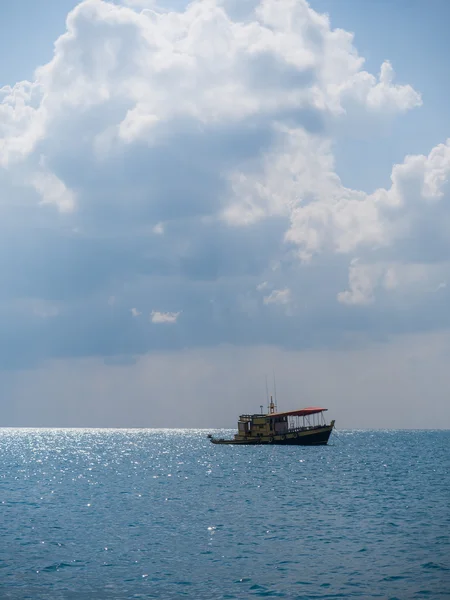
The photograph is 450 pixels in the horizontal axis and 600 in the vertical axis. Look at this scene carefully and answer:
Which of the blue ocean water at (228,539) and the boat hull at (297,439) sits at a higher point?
the boat hull at (297,439)

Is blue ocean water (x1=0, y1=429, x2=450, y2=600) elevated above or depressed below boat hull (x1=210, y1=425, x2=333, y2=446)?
below

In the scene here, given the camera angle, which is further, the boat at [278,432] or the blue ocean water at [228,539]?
the boat at [278,432]

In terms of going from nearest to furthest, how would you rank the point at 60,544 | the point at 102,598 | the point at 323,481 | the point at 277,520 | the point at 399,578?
the point at 102,598
the point at 399,578
the point at 60,544
the point at 277,520
the point at 323,481

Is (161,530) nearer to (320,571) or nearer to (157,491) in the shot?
(320,571)

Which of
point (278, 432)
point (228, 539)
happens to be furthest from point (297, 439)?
point (228, 539)

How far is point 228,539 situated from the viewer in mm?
35688

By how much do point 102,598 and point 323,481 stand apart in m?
44.1

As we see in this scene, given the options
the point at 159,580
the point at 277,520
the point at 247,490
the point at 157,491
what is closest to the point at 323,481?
the point at 247,490

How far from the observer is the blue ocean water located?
26156 millimetres

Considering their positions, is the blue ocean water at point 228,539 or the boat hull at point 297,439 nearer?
the blue ocean water at point 228,539

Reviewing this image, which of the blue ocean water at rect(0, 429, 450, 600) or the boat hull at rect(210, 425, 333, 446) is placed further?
the boat hull at rect(210, 425, 333, 446)

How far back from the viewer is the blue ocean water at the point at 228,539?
26156 millimetres

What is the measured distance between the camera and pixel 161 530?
128 ft

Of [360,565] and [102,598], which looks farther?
[360,565]
